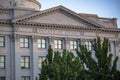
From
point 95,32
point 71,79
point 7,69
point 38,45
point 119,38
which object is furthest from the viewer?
point 119,38

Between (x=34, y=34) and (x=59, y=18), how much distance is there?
486cm

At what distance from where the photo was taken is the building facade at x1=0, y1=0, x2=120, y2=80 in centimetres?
4347

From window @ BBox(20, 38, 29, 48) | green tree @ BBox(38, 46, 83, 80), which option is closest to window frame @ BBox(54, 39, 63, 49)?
window @ BBox(20, 38, 29, 48)

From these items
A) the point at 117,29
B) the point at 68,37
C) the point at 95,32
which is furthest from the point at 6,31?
the point at 117,29

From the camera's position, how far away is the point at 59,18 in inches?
1875

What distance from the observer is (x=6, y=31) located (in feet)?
143

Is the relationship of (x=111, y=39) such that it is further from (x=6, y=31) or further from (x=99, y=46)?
(x=99, y=46)

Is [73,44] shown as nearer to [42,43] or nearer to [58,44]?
[58,44]

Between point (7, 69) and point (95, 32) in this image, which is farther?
point (95, 32)

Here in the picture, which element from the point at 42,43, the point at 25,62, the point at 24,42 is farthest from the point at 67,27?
the point at 25,62

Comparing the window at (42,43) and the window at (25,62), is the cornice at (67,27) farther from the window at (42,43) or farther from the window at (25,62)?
the window at (25,62)

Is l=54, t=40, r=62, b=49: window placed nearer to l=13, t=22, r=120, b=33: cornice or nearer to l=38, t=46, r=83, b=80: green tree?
l=13, t=22, r=120, b=33: cornice

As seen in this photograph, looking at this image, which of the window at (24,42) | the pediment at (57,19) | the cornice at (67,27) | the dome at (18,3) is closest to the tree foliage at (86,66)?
the window at (24,42)

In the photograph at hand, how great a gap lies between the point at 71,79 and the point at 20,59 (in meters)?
17.7
